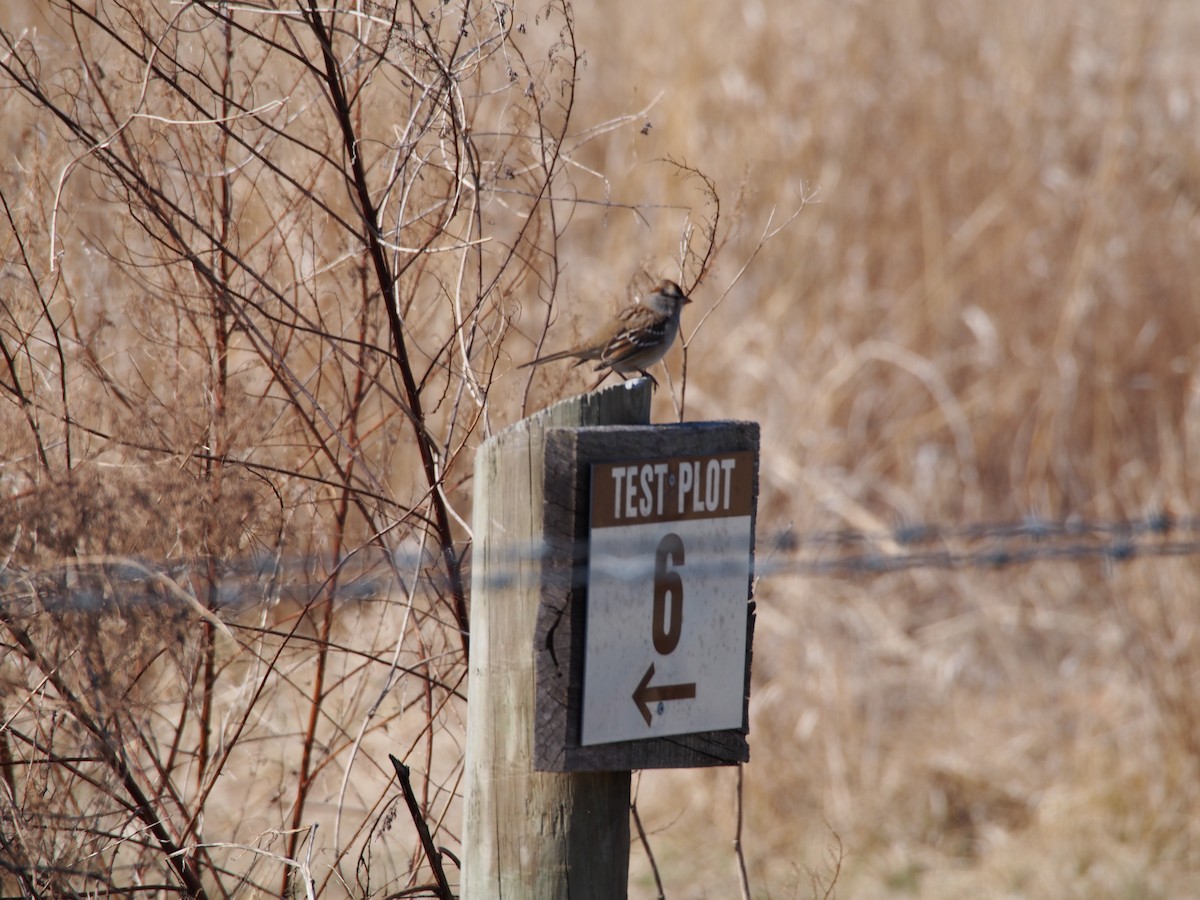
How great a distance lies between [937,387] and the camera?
712 cm

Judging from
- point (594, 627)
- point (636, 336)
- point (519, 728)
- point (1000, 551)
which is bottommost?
point (519, 728)

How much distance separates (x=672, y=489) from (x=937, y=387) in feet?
17.7

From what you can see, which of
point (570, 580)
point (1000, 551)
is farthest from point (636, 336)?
point (1000, 551)

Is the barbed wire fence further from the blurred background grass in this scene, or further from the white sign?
the blurred background grass

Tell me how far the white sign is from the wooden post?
10cm

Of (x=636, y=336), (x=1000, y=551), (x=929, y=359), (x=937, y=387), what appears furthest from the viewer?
(x=929, y=359)

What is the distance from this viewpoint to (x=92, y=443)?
2754mm

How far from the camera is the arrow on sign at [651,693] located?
2047 mm

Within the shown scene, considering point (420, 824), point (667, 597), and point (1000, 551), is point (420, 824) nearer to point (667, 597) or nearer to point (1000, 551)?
point (667, 597)

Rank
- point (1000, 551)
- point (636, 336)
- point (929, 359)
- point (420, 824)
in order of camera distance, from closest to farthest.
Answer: point (420, 824)
point (636, 336)
point (1000, 551)
point (929, 359)

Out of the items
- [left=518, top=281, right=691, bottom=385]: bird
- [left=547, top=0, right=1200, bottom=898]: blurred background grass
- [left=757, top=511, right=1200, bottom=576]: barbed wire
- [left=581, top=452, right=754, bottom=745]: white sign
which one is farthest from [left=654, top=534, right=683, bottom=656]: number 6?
[left=547, top=0, right=1200, bottom=898]: blurred background grass

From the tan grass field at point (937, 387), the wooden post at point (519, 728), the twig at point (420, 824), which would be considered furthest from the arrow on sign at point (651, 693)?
the tan grass field at point (937, 387)

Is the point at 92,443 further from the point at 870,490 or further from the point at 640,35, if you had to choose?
the point at 640,35

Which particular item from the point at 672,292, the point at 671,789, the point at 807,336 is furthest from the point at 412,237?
the point at 807,336
